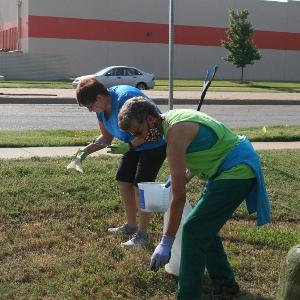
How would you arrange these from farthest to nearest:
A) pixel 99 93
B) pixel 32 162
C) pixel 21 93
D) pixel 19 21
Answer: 1. pixel 19 21
2. pixel 21 93
3. pixel 32 162
4. pixel 99 93

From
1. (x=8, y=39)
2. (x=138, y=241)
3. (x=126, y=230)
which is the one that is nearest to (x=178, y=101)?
(x=126, y=230)

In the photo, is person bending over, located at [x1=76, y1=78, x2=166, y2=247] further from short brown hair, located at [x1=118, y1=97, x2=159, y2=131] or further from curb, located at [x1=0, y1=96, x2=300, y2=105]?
curb, located at [x1=0, y1=96, x2=300, y2=105]

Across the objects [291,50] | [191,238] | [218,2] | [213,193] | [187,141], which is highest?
[218,2]

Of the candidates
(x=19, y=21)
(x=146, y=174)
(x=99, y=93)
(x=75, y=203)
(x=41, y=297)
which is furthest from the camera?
(x=19, y=21)

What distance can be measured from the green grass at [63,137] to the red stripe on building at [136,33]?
1253 inches

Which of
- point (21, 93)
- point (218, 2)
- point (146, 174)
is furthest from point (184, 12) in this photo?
point (146, 174)

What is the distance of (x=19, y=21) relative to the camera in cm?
4606

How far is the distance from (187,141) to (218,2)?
4714cm

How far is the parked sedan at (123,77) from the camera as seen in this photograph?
2967 centimetres

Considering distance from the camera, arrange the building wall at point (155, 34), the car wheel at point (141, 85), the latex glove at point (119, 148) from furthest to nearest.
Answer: the building wall at point (155, 34), the car wheel at point (141, 85), the latex glove at point (119, 148)

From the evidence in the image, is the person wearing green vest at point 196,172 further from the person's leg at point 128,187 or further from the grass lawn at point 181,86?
the grass lawn at point 181,86

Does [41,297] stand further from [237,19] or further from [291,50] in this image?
[291,50]

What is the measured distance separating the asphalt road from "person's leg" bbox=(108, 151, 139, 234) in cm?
955

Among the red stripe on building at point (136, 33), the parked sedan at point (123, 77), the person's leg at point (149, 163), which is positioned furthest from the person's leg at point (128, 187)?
the red stripe on building at point (136, 33)
